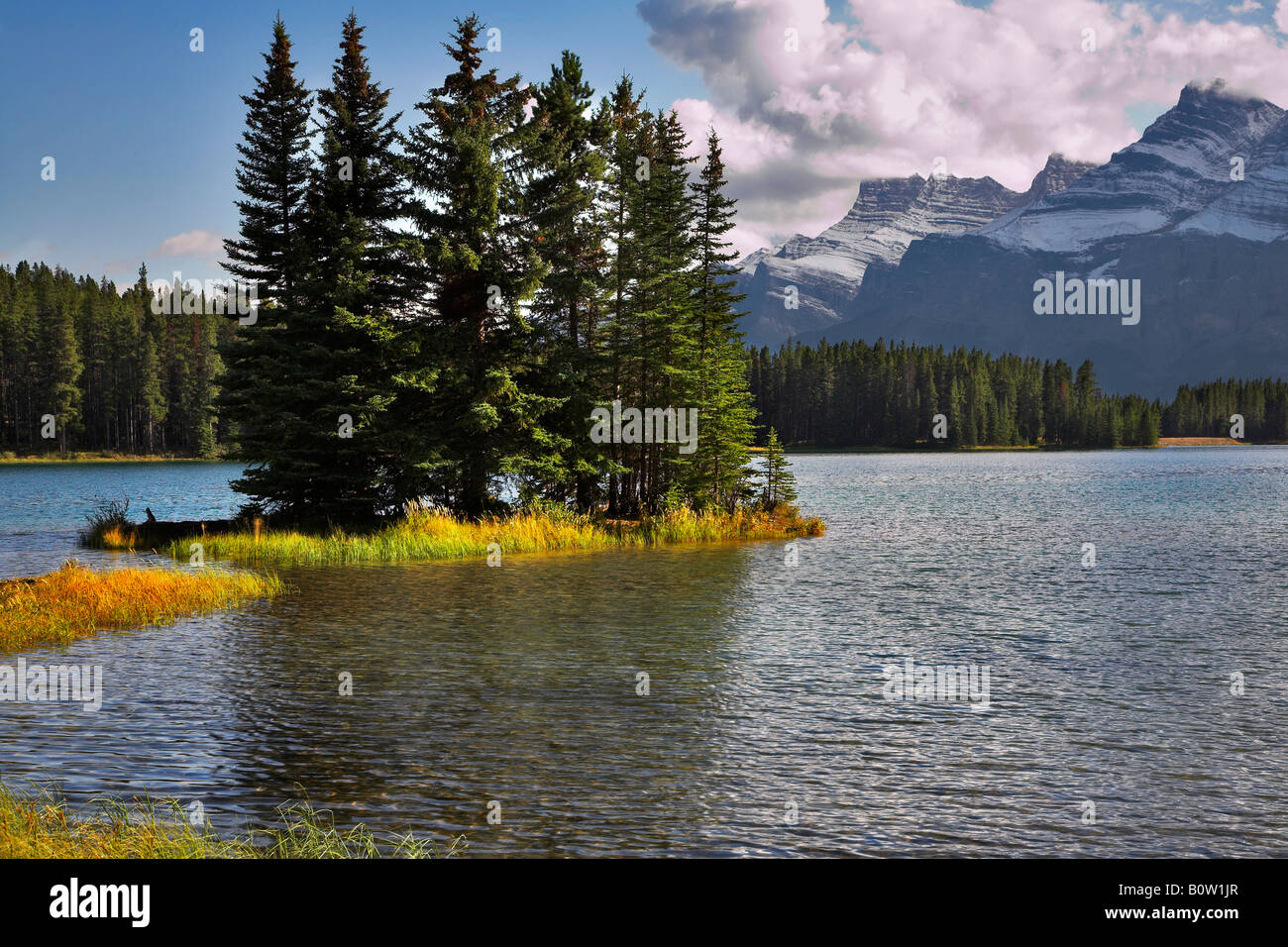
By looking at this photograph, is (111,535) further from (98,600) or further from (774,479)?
(774,479)

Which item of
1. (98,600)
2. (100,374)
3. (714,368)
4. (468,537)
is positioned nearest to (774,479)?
(714,368)

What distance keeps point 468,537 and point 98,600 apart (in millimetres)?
15326

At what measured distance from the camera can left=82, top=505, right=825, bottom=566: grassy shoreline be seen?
112 ft

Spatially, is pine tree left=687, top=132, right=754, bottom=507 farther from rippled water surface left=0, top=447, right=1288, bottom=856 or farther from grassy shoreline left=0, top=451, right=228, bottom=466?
grassy shoreline left=0, top=451, right=228, bottom=466

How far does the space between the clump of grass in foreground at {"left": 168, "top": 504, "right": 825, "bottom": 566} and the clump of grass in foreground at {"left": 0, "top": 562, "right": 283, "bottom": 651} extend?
25.0 ft

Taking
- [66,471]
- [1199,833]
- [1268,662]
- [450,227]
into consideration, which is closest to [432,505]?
[450,227]

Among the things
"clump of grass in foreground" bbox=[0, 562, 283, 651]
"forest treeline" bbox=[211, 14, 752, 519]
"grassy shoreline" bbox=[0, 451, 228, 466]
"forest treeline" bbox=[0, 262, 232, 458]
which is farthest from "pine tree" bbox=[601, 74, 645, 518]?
"forest treeline" bbox=[0, 262, 232, 458]

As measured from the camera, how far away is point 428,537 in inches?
1401

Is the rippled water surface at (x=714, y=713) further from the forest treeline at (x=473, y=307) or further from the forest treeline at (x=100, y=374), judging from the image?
the forest treeline at (x=100, y=374)

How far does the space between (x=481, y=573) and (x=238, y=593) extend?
787cm

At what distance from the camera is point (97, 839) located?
870 cm

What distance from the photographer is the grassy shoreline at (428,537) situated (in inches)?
1347
